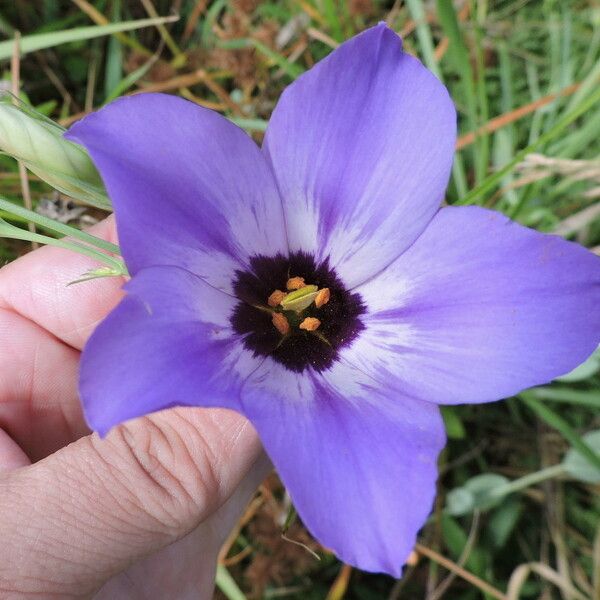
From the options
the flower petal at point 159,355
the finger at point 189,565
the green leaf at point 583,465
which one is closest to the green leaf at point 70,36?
the flower petal at point 159,355

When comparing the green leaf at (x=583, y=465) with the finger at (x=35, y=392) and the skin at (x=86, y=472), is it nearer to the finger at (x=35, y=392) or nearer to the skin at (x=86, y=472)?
the skin at (x=86, y=472)


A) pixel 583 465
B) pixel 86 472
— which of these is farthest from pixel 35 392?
pixel 583 465

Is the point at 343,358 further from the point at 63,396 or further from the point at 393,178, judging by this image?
the point at 63,396

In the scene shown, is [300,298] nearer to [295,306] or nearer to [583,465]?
[295,306]

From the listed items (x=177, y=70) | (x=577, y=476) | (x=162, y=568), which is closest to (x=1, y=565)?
(x=162, y=568)

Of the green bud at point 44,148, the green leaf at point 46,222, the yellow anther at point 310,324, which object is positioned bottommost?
the yellow anther at point 310,324

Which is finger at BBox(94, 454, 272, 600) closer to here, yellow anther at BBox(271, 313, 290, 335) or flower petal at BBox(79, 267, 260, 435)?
yellow anther at BBox(271, 313, 290, 335)
